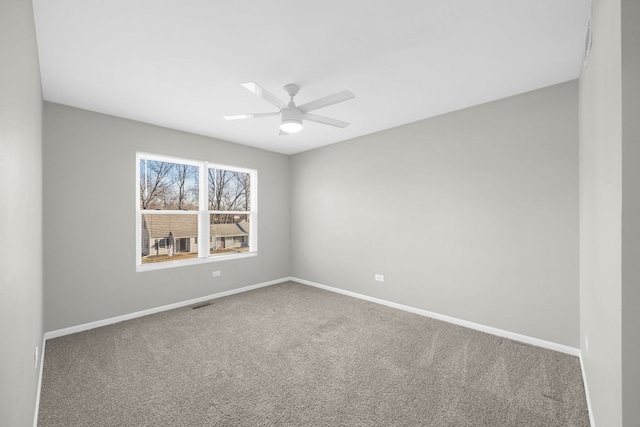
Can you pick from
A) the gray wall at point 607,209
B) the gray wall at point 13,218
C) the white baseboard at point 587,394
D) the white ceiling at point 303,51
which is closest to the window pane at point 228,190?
the white ceiling at point 303,51

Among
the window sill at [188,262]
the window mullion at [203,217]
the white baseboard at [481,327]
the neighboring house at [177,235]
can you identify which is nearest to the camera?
the white baseboard at [481,327]

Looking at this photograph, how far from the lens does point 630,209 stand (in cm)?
107

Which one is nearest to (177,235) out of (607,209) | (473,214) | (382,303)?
(382,303)

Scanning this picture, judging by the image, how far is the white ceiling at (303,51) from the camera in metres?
1.82

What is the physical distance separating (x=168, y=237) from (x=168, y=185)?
0.79 m

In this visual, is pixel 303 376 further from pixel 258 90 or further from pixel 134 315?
pixel 134 315

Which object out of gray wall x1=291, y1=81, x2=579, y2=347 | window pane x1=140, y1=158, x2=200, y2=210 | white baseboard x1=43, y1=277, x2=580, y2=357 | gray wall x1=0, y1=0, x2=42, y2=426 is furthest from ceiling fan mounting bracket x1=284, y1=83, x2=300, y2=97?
white baseboard x1=43, y1=277, x2=580, y2=357

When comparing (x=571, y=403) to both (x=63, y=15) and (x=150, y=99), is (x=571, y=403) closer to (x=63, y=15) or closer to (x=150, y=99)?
(x=63, y=15)

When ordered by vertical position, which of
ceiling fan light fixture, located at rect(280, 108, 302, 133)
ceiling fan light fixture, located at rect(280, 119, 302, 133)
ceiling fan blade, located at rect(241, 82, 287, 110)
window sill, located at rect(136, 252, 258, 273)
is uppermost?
ceiling fan blade, located at rect(241, 82, 287, 110)

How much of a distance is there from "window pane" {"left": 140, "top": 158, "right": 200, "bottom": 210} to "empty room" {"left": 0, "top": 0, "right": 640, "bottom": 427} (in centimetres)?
3

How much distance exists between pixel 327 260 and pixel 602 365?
153 inches

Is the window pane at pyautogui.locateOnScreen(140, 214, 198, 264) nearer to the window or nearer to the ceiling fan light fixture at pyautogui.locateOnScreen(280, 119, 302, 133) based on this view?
the window

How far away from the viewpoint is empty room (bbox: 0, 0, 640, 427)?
153cm

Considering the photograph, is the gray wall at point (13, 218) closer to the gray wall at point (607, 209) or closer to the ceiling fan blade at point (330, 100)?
the ceiling fan blade at point (330, 100)
